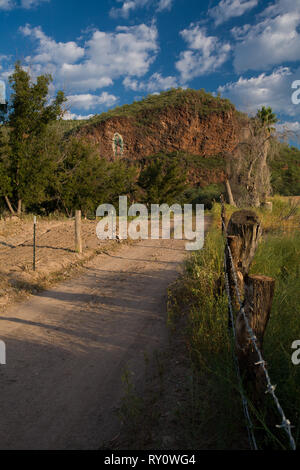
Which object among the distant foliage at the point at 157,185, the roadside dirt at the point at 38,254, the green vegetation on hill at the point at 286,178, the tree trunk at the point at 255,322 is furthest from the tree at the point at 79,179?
the green vegetation on hill at the point at 286,178

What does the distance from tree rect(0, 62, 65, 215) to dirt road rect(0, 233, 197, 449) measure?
8.86 meters

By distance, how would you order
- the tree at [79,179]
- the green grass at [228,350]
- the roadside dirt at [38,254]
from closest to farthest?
the green grass at [228,350]
the roadside dirt at [38,254]
the tree at [79,179]

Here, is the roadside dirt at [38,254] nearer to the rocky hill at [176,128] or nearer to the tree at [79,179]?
the tree at [79,179]

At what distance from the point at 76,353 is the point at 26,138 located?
1329 cm

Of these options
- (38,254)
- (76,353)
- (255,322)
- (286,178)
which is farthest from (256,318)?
(286,178)

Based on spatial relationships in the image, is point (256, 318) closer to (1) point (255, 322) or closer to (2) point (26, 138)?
(1) point (255, 322)

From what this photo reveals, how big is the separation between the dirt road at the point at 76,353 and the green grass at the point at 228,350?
66 cm

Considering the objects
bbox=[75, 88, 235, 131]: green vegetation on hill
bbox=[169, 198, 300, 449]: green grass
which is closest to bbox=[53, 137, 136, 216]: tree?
bbox=[169, 198, 300, 449]: green grass

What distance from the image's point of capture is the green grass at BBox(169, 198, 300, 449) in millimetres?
2133

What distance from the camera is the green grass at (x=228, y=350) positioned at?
2133 mm

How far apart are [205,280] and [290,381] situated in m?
2.91

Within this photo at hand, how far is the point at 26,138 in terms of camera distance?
14594 millimetres
